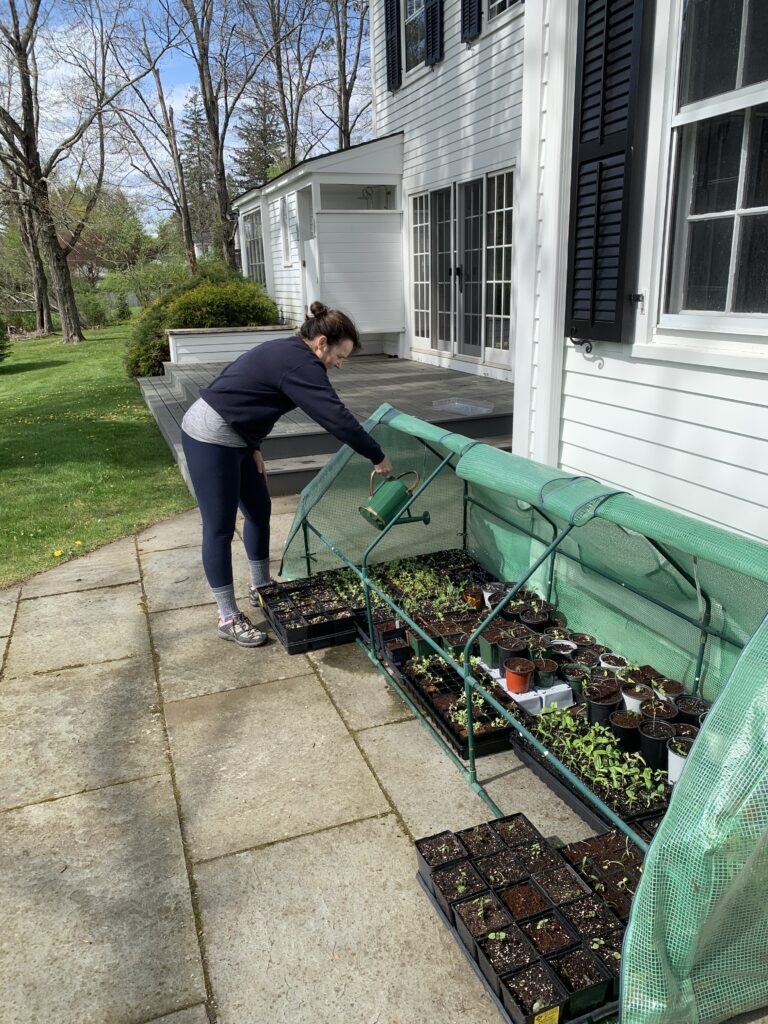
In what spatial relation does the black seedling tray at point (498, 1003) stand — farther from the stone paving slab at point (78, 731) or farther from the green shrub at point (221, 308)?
the green shrub at point (221, 308)

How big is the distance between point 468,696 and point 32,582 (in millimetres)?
3356

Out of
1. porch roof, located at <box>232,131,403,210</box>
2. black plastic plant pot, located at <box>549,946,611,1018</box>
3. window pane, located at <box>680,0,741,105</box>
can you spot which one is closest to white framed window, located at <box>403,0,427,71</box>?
porch roof, located at <box>232,131,403,210</box>

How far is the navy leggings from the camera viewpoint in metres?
3.31

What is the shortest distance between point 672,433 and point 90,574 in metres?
3.69

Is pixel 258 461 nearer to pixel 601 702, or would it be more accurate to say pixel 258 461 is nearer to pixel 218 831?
pixel 218 831

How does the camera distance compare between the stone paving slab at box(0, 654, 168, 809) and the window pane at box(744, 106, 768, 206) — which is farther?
→ the stone paving slab at box(0, 654, 168, 809)

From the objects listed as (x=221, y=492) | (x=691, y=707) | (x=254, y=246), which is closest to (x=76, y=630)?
(x=221, y=492)

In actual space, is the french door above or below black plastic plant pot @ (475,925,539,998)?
above

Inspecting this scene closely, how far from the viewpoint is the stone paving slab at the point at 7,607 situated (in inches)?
158

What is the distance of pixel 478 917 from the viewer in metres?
1.90

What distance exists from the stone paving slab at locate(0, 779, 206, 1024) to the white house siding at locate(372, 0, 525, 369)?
729 centimetres

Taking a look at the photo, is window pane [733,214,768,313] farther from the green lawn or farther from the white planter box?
the white planter box

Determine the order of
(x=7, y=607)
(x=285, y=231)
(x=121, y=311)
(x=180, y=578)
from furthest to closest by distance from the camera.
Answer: (x=121, y=311) → (x=285, y=231) → (x=180, y=578) → (x=7, y=607)

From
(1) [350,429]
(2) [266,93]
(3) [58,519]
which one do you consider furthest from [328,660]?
(2) [266,93]
